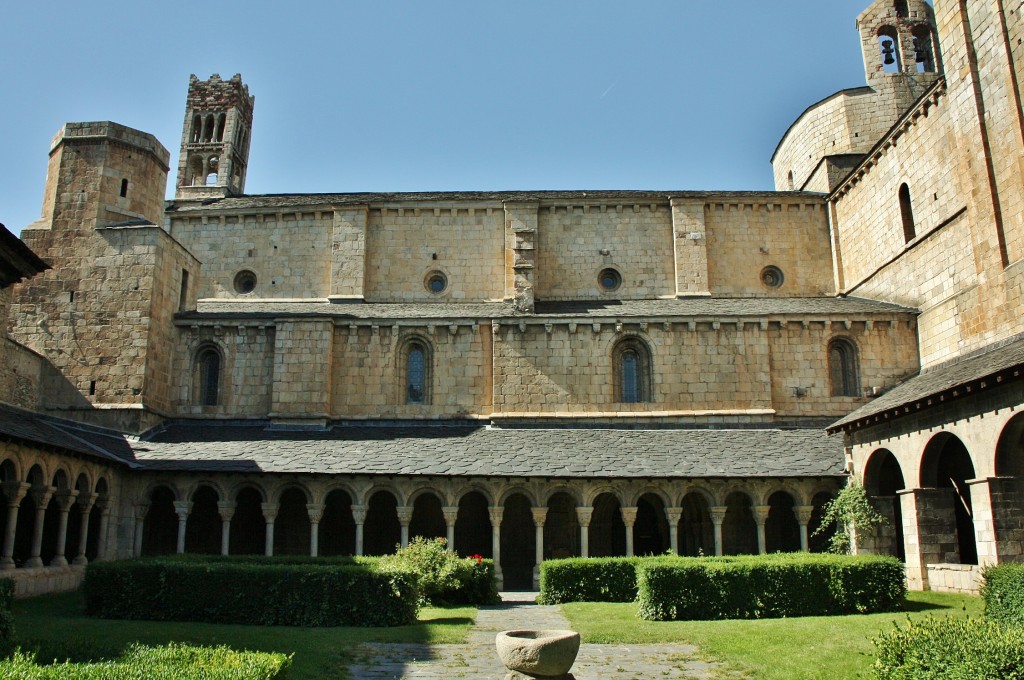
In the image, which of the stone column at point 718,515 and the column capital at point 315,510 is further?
the column capital at point 315,510

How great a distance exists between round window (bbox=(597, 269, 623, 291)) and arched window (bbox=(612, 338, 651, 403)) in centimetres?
433

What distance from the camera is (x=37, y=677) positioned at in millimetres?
7641

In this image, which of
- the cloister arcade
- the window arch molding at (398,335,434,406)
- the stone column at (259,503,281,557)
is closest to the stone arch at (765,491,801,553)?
the cloister arcade

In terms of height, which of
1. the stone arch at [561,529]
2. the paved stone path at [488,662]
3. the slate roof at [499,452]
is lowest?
the paved stone path at [488,662]

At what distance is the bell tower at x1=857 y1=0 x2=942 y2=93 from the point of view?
34438 mm

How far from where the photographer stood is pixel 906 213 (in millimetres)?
28109

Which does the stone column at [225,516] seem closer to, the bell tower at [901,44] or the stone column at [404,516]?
the stone column at [404,516]

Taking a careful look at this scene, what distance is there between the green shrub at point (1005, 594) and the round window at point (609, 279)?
2036 centimetres

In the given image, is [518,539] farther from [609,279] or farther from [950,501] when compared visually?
[950,501]

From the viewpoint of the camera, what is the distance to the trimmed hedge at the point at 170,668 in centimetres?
771

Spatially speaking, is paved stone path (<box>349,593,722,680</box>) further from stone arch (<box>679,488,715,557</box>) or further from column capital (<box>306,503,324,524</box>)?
stone arch (<box>679,488,715,557</box>)

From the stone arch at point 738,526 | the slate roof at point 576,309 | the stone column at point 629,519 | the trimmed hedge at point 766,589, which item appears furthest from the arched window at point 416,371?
the trimmed hedge at point 766,589

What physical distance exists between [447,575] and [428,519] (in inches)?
356

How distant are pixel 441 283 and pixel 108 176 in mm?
12684
